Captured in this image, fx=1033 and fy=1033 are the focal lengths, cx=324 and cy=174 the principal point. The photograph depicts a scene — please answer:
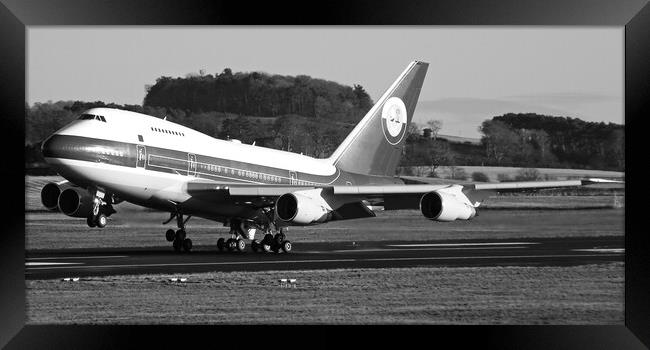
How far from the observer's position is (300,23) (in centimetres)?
1820

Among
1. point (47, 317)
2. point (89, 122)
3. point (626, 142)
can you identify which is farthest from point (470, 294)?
point (89, 122)

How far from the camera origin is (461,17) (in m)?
18.3

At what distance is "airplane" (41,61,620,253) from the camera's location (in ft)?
104

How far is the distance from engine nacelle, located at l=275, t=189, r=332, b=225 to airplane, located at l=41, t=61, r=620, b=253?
3 centimetres

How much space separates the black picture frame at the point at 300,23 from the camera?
17766 mm

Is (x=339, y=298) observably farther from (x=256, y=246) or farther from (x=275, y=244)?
(x=256, y=246)

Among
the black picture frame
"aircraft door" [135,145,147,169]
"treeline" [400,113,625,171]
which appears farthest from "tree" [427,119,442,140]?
the black picture frame

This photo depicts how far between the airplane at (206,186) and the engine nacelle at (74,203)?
32 millimetres

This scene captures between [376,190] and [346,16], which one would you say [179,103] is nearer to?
[376,190]

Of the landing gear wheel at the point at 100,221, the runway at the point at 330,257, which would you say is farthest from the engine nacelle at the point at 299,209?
the landing gear wheel at the point at 100,221

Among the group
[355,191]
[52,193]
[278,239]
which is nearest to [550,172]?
[355,191]

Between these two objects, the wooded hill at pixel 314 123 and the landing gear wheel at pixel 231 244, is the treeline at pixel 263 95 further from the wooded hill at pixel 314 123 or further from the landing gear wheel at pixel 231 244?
the landing gear wheel at pixel 231 244

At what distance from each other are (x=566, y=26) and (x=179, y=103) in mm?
40078

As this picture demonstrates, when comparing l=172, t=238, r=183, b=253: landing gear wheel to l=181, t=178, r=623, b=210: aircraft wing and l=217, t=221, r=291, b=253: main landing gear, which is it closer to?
l=217, t=221, r=291, b=253: main landing gear
